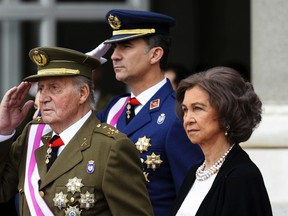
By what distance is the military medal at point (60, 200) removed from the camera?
479cm

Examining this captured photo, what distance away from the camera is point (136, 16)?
5613 millimetres

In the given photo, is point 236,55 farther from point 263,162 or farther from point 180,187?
point 180,187

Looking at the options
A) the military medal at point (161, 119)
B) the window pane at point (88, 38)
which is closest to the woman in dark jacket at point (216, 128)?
the military medal at point (161, 119)

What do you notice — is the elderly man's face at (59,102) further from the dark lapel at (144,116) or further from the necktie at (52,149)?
the dark lapel at (144,116)

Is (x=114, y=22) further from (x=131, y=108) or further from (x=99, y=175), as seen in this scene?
(x=99, y=175)

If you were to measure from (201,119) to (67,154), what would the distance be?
2.01 feet

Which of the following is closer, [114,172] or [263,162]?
[114,172]

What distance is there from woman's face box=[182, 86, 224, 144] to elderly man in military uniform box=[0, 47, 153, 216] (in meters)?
0.27

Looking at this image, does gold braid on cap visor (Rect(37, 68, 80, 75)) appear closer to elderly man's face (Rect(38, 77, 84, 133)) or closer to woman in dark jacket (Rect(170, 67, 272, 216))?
elderly man's face (Rect(38, 77, 84, 133))

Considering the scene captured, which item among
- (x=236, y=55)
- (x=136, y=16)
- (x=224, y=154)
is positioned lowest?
(x=236, y=55)

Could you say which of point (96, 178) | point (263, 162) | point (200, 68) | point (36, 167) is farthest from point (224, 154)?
point (200, 68)

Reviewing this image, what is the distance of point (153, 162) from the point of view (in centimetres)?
529

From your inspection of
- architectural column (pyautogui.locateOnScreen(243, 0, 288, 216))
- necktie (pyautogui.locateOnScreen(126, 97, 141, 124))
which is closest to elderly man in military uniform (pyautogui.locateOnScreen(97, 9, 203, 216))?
necktie (pyautogui.locateOnScreen(126, 97, 141, 124))

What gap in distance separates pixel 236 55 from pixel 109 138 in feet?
27.5
